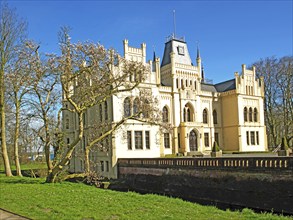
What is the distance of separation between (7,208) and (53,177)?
9799mm

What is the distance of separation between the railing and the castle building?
17.8 ft

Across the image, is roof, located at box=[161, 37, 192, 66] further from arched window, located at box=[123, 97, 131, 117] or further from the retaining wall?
the retaining wall

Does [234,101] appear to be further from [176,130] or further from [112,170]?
[112,170]

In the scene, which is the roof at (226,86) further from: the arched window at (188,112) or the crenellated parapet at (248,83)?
the arched window at (188,112)

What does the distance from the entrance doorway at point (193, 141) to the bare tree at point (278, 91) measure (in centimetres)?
1138

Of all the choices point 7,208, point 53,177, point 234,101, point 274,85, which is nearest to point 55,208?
point 7,208

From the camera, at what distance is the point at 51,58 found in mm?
17719

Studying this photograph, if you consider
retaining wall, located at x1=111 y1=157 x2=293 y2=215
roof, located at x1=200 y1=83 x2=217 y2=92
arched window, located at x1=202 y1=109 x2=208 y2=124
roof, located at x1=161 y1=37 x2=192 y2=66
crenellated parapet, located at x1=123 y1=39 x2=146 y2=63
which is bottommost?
retaining wall, located at x1=111 y1=157 x2=293 y2=215

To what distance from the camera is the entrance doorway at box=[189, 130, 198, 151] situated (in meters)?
37.6

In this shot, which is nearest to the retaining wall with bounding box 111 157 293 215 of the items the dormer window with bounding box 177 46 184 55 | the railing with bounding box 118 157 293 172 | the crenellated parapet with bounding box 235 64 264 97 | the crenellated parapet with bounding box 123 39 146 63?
the railing with bounding box 118 157 293 172

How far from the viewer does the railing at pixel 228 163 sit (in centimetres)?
1555

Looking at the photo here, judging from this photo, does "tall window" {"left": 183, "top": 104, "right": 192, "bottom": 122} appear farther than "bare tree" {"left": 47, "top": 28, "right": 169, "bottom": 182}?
Yes

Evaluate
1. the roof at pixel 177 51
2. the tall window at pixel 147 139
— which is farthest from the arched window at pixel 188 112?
the tall window at pixel 147 139

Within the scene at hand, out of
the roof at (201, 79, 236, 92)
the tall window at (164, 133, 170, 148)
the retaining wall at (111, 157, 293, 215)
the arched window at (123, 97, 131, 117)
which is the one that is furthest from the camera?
the roof at (201, 79, 236, 92)
